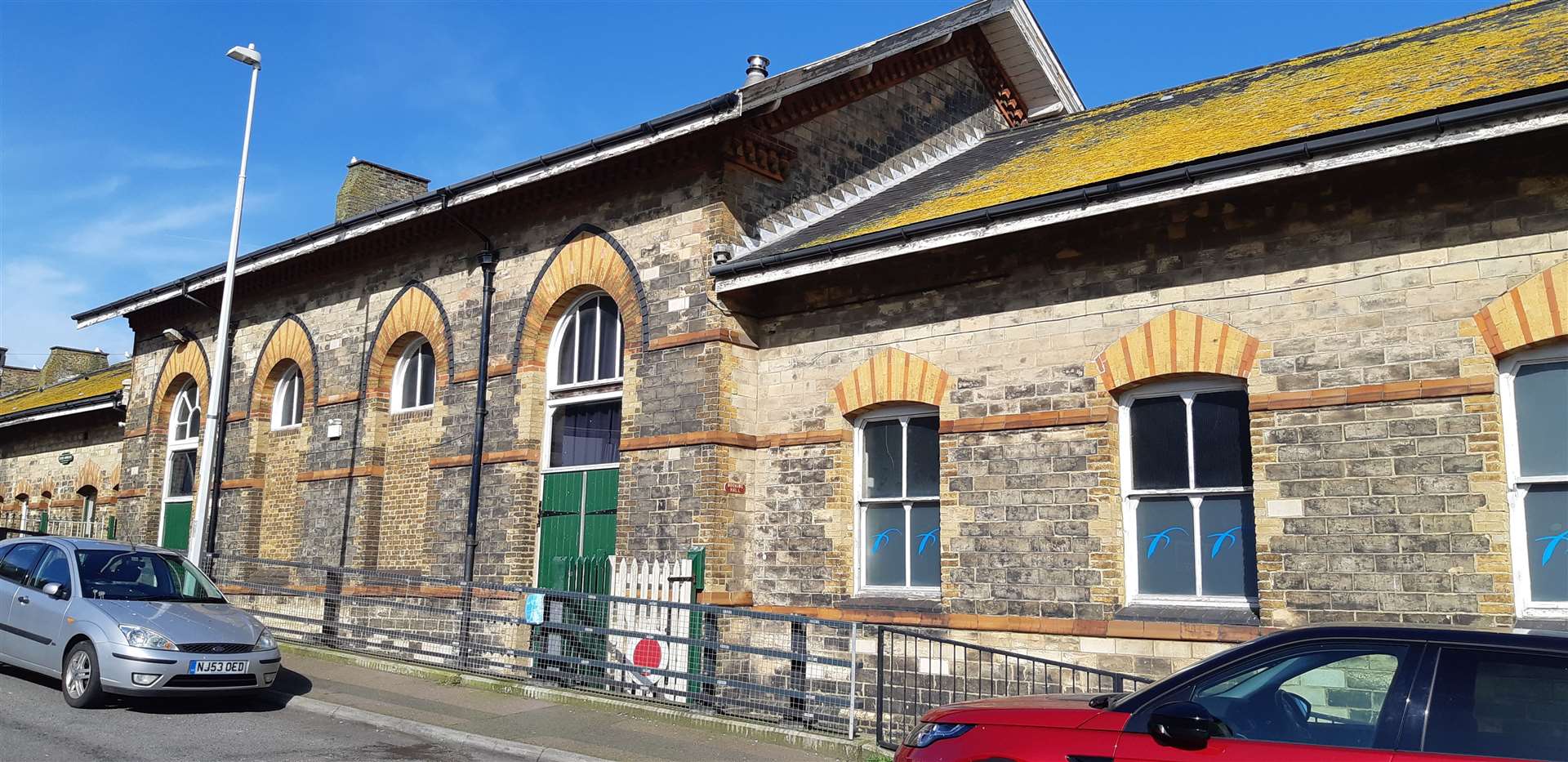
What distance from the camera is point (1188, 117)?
12.6 m

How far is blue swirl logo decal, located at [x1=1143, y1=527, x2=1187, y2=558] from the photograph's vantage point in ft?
32.5

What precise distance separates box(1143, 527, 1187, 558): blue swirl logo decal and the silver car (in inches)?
305

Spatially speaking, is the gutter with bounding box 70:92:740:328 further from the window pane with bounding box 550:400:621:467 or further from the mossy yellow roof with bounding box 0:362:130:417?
the mossy yellow roof with bounding box 0:362:130:417

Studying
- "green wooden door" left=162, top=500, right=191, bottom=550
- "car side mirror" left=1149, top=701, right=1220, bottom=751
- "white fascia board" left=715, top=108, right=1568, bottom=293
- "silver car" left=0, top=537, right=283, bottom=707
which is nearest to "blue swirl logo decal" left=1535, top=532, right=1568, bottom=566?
"white fascia board" left=715, top=108, right=1568, bottom=293

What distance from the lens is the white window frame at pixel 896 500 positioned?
37.8 ft

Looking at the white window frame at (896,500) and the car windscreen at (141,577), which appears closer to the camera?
the car windscreen at (141,577)

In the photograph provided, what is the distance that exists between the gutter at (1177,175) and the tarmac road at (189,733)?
5514 mm

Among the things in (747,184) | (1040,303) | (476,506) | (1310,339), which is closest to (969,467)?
(1040,303)

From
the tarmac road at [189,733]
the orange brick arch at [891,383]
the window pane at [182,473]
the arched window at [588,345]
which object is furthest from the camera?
the window pane at [182,473]

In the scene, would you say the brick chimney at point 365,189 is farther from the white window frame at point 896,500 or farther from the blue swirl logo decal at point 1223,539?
the blue swirl logo decal at point 1223,539

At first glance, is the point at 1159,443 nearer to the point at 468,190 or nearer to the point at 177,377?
the point at 468,190

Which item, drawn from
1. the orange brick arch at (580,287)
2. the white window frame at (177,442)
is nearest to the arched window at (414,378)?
the orange brick arch at (580,287)

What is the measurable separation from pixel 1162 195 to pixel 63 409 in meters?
23.8

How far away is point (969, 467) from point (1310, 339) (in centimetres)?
318
